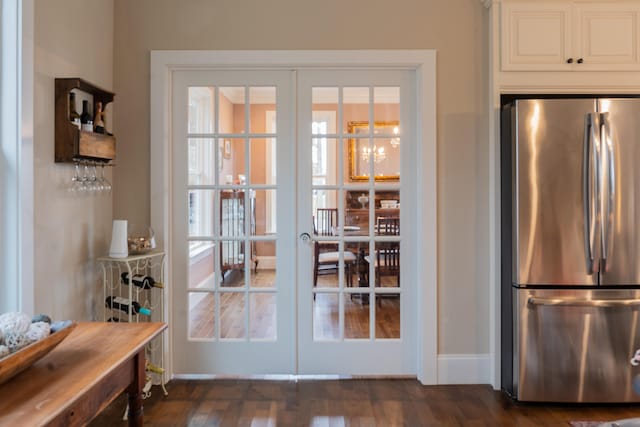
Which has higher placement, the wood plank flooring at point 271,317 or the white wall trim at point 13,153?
the white wall trim at point 13,153

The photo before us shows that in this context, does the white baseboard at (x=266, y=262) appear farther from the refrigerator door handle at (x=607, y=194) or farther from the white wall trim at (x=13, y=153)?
the refrigerator door handle at (x=607, y=194)

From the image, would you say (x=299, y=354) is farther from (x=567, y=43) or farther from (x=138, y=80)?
(x=567, y=43)

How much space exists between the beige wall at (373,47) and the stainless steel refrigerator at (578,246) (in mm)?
368

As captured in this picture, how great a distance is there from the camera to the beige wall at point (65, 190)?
2135 mm

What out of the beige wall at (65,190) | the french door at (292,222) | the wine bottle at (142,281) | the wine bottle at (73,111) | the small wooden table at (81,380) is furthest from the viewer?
the french door at (292,222)

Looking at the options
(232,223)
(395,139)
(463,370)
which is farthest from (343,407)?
(395,139)

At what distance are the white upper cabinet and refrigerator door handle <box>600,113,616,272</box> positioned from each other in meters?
0.53

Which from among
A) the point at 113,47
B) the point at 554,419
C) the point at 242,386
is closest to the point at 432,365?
the point at 554,419

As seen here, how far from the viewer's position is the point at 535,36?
2771 millimetres

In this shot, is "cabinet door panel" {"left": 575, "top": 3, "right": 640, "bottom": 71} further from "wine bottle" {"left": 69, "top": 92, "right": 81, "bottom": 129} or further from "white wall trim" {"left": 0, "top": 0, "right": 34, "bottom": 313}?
"white wall trim" {"left": 0, "top": 0, "right": 34, "bottom": 313}

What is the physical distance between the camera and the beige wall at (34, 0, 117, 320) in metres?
2.13

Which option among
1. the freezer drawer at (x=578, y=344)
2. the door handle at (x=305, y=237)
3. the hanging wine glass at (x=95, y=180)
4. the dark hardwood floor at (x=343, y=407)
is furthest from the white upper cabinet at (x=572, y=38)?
the hanging wine glass at (x=95, y=180)

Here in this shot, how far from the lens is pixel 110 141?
8.49ft

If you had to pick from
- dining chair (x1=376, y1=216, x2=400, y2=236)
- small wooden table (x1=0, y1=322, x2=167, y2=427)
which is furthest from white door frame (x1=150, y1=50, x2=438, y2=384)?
small wooden table (x1=0, y1=322, x2=167, y2=427)
